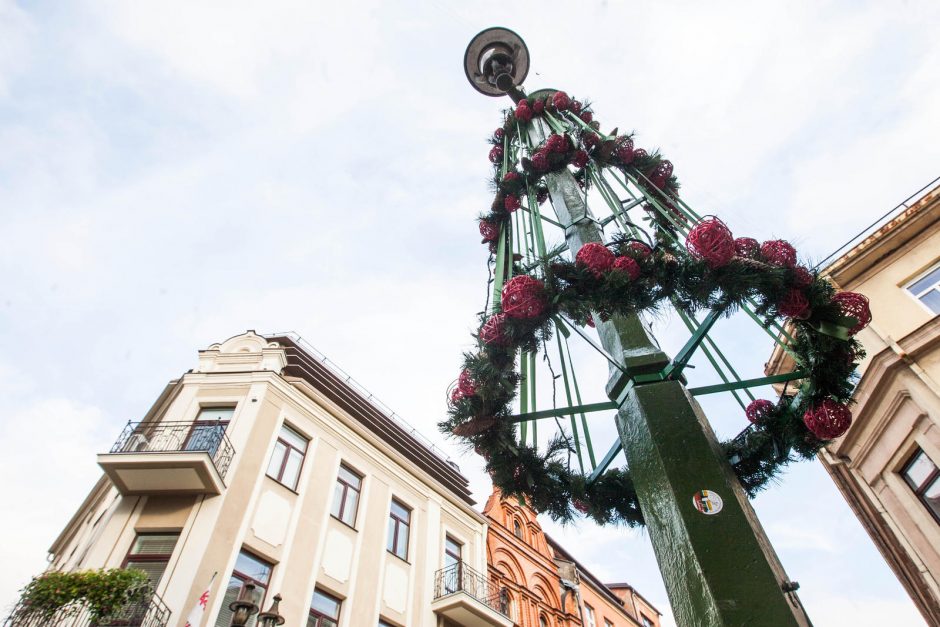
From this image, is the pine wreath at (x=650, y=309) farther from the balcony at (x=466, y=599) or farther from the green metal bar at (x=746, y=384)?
the balcony at (x=466, y=599)

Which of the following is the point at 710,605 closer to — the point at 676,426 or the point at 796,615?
the point at 796,615

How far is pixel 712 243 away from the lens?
9.80 ft

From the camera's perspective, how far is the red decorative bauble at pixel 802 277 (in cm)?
300

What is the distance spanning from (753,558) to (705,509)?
241mm

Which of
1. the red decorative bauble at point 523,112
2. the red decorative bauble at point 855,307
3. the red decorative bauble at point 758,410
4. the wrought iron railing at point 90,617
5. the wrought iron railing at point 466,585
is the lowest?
the red decorative bauble at point 758,410

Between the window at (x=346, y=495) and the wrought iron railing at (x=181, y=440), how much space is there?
2.74 metres

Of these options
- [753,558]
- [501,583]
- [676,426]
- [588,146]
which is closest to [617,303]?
[676,426]

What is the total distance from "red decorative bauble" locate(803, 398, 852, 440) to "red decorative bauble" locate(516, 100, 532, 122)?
4.21 metres

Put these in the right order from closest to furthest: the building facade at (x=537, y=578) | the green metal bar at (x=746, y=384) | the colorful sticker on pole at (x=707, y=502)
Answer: the colorful sticker on pole at (x=707, y=502), the green metal bar at (x=746, y=384), the building facade at (x=537, y=578)

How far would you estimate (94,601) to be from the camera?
787 centimetres

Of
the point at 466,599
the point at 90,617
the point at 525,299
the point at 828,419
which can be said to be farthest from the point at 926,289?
the point at 90,617

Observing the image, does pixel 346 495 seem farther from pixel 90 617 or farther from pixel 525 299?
pixel 525 299

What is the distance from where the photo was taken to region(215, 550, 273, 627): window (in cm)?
920

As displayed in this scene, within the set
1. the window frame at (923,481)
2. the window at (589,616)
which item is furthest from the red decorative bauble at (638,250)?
the window at (589,616)
